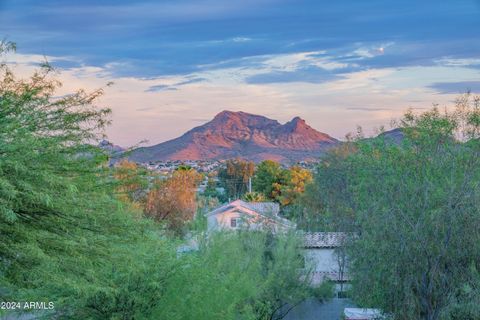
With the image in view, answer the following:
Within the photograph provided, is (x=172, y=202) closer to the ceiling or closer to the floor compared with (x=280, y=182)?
closer to the floor

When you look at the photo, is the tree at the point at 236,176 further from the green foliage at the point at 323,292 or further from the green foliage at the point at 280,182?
the green foliage at the point at 323,292

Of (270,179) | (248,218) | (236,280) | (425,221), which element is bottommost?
(236,280)

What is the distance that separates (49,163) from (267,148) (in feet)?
345

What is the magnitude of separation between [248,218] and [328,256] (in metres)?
4.28

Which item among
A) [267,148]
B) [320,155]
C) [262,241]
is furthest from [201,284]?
[267,148]

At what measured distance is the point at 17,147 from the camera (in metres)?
10.8

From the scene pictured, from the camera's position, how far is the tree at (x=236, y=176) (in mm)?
91312

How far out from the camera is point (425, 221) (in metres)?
20.3

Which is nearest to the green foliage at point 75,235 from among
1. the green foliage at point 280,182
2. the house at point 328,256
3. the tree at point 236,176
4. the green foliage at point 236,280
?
the green foliage at point 236,280

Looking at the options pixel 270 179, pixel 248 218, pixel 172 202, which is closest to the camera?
pixel 248 218

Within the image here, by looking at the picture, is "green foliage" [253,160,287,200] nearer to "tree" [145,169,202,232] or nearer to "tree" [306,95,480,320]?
"tree" [145,169,202,232]

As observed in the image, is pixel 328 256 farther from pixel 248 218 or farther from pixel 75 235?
pixel 75 235

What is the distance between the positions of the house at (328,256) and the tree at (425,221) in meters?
11.1

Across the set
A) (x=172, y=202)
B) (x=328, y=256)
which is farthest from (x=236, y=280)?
(x=172, y=202)
